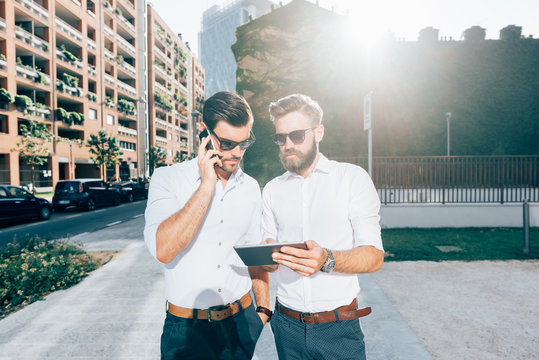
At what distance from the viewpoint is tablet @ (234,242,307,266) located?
1.48m

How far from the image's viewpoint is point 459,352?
10.8 feet

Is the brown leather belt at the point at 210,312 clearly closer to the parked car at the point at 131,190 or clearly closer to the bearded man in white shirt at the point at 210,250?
the bearded man in white shirt at the point at 210,250

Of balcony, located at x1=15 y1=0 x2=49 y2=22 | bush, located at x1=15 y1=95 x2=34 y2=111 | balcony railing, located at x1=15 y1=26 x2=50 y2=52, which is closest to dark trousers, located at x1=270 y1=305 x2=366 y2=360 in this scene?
bush, located at x1=15 y1=95 x2=34 y2=111

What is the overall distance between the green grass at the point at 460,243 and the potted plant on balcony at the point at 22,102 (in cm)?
3143

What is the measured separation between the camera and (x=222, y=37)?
16212 centimetres

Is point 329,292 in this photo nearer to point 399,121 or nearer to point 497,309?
point 497,309

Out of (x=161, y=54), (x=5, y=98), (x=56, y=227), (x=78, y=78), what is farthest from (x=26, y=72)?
(x=161, y=54)

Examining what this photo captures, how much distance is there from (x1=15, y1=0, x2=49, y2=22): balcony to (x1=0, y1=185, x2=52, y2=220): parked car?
2409 cm

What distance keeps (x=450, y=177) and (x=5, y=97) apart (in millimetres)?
32209

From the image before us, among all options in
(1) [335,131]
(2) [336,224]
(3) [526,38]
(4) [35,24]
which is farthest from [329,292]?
(4) [35,24]

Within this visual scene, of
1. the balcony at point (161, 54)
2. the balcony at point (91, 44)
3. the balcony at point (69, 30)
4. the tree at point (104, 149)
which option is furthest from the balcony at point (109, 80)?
the balcony at point (161, 54)

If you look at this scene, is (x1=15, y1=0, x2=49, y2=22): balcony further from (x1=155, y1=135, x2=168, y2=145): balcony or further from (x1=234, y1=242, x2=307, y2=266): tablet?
(x1=234, y1=242, x2=307, y2=266): tablet

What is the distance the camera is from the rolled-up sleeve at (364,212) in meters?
1.80

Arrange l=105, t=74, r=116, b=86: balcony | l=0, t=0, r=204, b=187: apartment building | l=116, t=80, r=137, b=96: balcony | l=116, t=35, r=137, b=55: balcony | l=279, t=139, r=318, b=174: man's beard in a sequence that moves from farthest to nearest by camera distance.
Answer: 1. l=116, t=35, r=137, b=55: balcony
2. l=116, t=80, r=137, b=96: balcony
3. l=105, t=74, r=116, b=86: balcony
4. l=0, t=0, r=204, b=187: apartment building
5. l=279, t=139, r=318, b=174: man's beard
